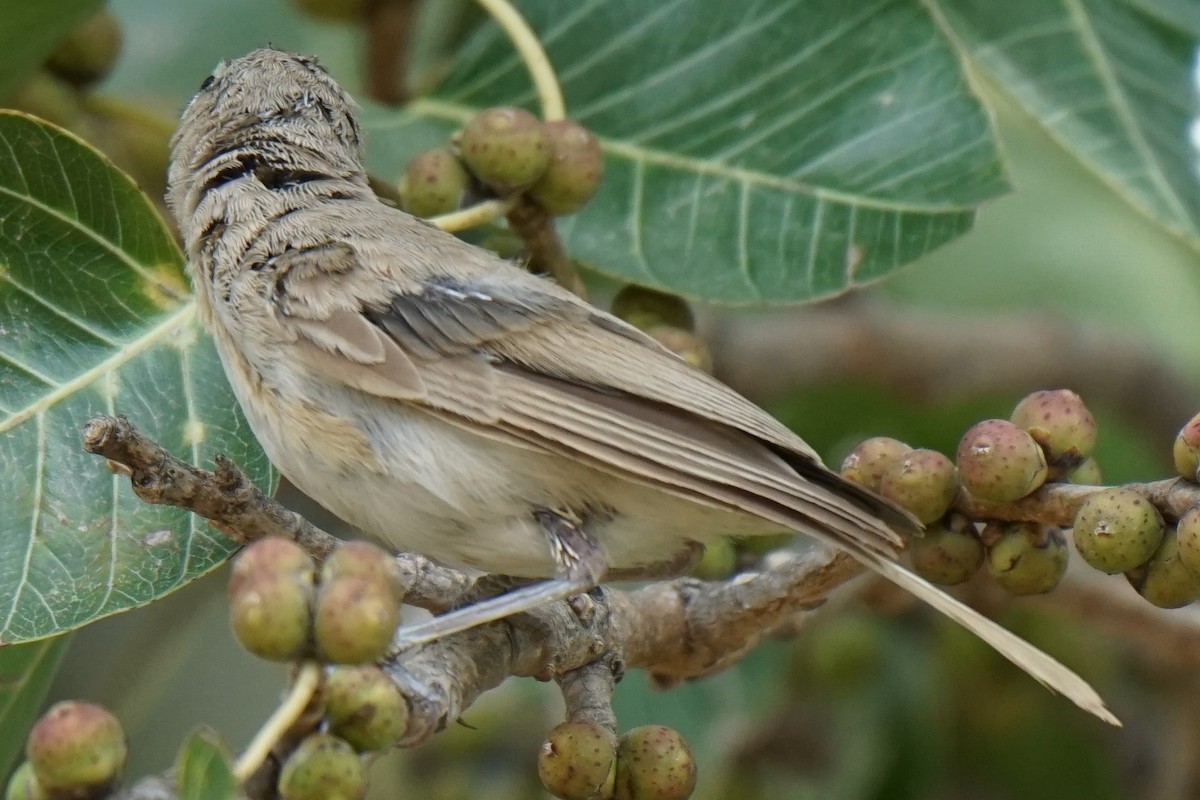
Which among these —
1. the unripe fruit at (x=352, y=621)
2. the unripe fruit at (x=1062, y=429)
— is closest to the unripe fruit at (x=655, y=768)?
the unripe fruit at (x=352, y=621)

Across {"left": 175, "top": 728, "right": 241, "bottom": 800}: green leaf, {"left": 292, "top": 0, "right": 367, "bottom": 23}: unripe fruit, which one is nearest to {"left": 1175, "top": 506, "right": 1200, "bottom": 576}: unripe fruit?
{"left": 175, "top": 728, "right": 241, "bottom": 800}: green leaf

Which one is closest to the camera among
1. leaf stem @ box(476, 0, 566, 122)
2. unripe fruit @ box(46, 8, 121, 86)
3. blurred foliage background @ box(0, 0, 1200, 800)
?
leaf stem @ box(476, 0, 566, 122)

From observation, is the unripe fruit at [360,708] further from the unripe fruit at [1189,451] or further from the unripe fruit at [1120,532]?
the unripe fruit at [1189,451]

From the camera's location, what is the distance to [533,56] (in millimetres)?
3514

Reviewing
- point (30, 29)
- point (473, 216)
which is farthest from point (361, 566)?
point (30, 29)

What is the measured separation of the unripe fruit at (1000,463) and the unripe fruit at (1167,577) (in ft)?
0.69

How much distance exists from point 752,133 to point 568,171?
26.1 inches

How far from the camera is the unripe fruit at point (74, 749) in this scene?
163cm

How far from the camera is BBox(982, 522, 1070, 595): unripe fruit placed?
2.45 metres

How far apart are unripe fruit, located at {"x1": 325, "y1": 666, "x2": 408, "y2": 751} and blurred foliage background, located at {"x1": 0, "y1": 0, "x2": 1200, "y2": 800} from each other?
7.37 ft

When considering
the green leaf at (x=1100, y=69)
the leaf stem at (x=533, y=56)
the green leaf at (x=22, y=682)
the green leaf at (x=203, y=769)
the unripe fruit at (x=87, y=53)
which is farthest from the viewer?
the unripe fruit at (x=87, y=53)

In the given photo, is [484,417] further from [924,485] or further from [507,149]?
[924,485]

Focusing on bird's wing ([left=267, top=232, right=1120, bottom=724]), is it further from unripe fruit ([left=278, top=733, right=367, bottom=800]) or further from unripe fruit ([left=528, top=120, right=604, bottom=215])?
unripe fruit ([left=278, top=733, right=367, bottom=800])

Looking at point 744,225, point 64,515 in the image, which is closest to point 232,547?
point 64,515
